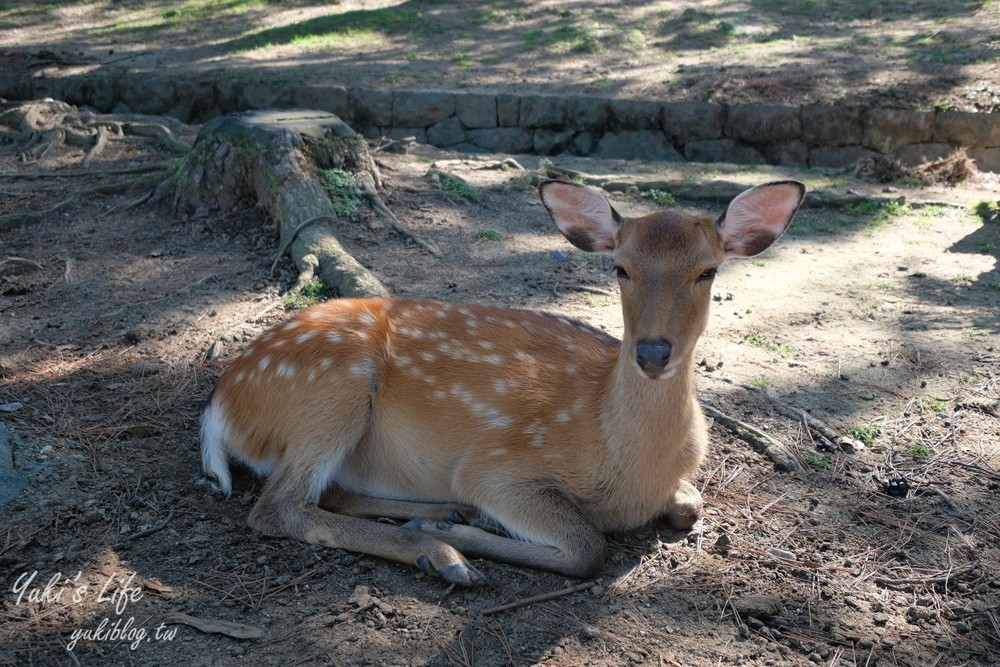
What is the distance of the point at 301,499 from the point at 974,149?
8.13 metres

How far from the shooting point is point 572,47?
12680mm

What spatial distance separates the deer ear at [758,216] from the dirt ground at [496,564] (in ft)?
3.64

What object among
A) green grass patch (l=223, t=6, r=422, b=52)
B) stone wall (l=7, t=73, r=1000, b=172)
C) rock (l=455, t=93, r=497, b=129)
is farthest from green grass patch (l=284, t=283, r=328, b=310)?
green grass patch (l=223, t=6, r=422, b=52)

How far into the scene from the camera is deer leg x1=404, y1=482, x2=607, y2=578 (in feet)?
10.8

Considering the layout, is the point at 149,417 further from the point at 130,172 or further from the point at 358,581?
the point at 130,172

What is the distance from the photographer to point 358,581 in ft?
10.6

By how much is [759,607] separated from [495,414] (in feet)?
4.03

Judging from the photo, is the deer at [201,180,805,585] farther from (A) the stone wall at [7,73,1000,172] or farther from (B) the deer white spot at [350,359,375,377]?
(A) the stone wall at [7,73,1000,172]

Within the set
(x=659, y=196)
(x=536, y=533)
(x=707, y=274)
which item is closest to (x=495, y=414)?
(x=536, y=533)

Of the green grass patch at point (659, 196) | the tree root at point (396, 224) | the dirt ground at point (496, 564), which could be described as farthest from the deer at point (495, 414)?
the green grass patch at point (659, 196)

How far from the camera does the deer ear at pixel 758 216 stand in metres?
3.27

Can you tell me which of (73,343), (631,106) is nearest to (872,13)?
(631,106)

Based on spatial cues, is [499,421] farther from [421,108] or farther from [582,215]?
[421,108]

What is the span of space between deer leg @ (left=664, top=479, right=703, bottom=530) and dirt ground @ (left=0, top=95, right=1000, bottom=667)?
0.19 ft
